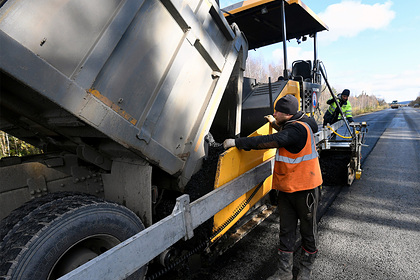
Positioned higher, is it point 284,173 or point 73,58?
point 73,58

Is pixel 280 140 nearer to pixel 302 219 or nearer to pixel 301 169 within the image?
pixel 301 169

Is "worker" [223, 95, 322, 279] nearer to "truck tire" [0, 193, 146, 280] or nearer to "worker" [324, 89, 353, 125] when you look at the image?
"truck tire" [0, 193, 146, 280]

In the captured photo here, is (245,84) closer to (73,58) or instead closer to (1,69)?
(73,58)

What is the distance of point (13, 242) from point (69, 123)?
757mm

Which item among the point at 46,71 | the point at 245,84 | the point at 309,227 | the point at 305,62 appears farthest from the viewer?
the point at 305,62

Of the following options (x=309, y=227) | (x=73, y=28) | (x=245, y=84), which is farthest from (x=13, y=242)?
(x=245, y=84)

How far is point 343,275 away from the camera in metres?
2.47

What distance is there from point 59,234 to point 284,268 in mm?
1955

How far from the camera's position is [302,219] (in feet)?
8.03

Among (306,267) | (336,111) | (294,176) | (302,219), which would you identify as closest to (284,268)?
(306,267)

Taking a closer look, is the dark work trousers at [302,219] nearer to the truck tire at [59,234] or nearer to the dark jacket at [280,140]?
the dark jacket at [280,140]

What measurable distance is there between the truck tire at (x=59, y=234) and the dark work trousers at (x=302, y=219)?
140cm

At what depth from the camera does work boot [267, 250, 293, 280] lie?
93.1 inches

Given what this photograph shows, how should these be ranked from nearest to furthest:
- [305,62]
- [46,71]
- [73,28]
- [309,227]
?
[46,71] → [73,28] → [309,227] → [305,62]
